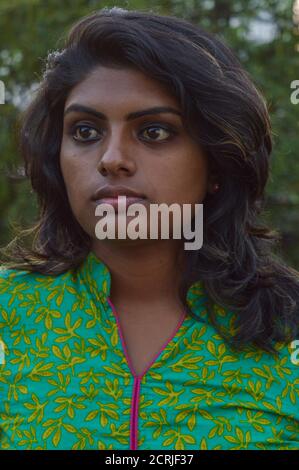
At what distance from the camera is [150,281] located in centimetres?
242

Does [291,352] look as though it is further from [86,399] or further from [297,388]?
[86,399]

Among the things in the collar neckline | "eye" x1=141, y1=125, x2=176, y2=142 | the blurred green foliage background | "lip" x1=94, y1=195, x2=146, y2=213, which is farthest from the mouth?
the blurred green foliage background

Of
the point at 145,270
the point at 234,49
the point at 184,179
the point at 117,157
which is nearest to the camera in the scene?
the point at 117,157

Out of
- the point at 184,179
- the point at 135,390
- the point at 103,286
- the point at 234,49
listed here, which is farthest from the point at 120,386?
the point at 234,49

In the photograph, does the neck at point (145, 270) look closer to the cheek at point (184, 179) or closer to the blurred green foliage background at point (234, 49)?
the cheek at point (184, 179)

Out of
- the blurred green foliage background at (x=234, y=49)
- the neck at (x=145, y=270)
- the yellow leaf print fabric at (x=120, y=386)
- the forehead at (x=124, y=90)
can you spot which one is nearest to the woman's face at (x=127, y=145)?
the forehead at (x=124, y=90)

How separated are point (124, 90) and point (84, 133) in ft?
0.52

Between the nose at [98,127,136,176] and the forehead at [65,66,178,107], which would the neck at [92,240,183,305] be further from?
the forehead at [65,66,178,107]

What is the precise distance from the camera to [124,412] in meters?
2.20

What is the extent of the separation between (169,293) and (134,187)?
367 mm

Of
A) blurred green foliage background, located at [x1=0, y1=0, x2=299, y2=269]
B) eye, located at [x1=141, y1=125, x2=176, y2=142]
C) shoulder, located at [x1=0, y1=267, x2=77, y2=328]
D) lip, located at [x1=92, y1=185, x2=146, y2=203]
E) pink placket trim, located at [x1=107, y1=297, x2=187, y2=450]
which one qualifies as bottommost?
pink placket trim, located at [x1=107, y1=297, x2=187, y2=450]

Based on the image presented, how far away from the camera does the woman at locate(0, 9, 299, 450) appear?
222cm

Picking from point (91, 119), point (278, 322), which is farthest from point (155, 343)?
point (91, 119)

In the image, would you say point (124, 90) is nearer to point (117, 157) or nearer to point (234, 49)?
point (117, 157)
